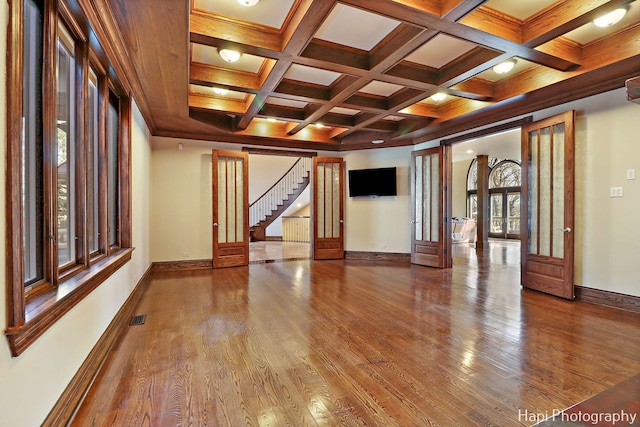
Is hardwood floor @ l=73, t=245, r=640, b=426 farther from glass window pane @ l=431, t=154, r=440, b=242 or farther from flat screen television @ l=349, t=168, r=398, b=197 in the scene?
flat screen television @ l=349, t=168, r=398, b=197

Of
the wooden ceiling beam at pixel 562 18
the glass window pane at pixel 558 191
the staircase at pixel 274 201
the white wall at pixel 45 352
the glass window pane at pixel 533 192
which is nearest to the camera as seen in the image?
the white wall at pixel 45 352

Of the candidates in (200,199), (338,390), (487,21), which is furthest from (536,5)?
(200,199)

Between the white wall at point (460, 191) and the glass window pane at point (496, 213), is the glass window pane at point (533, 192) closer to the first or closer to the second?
the white wall at point (460, 191)

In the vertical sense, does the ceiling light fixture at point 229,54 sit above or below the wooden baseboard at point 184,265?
above

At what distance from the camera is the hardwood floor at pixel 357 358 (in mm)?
1766

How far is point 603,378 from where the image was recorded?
208 cm

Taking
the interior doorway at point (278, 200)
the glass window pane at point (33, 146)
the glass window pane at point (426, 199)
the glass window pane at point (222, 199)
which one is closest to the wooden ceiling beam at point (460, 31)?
the glass window pane at point (33, 146)

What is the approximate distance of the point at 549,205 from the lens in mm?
4207

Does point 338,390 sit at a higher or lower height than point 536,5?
lower

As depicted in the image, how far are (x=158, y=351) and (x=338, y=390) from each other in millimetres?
1502

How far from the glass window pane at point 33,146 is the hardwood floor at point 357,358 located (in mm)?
906

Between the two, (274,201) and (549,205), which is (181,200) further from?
(549,205)

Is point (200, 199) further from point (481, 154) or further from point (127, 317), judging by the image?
point (481, 154)

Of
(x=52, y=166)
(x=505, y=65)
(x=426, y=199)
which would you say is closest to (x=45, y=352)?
(x=52, y=166)
